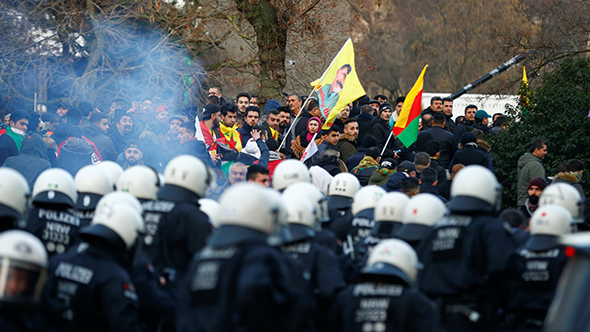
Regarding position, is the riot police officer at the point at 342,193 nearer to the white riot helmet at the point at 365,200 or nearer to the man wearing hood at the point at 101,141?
the white riot helmet at the point at 365,200

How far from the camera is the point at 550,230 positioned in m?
6.25

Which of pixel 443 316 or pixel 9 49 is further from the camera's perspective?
pixel 9 49

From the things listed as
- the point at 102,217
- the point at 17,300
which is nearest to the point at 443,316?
the point at 102,217

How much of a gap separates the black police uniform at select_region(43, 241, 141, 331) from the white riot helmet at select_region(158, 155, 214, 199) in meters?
0.95

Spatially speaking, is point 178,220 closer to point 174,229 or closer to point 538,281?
point 174,229

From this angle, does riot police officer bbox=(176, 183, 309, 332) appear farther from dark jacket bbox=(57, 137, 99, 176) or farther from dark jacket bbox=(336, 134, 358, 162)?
dark jacket bbox=(336, 134, 358, 162)

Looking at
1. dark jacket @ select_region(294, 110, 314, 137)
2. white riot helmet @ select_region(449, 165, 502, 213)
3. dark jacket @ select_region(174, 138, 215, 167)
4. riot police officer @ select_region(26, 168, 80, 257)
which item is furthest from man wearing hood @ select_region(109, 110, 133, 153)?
white riot helmet @ select_region(449, 165, 502, 213)

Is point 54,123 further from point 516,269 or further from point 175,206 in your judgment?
point 516,269

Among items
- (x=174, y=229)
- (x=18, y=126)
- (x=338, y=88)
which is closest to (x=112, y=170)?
(x=174, y=229)

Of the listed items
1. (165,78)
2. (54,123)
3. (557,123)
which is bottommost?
(54,123)

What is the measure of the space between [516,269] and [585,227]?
9.33 feet

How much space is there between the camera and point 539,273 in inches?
245

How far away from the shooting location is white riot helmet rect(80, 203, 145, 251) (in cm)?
512

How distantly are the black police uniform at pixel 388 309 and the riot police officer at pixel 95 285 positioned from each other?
1518 millimetres
